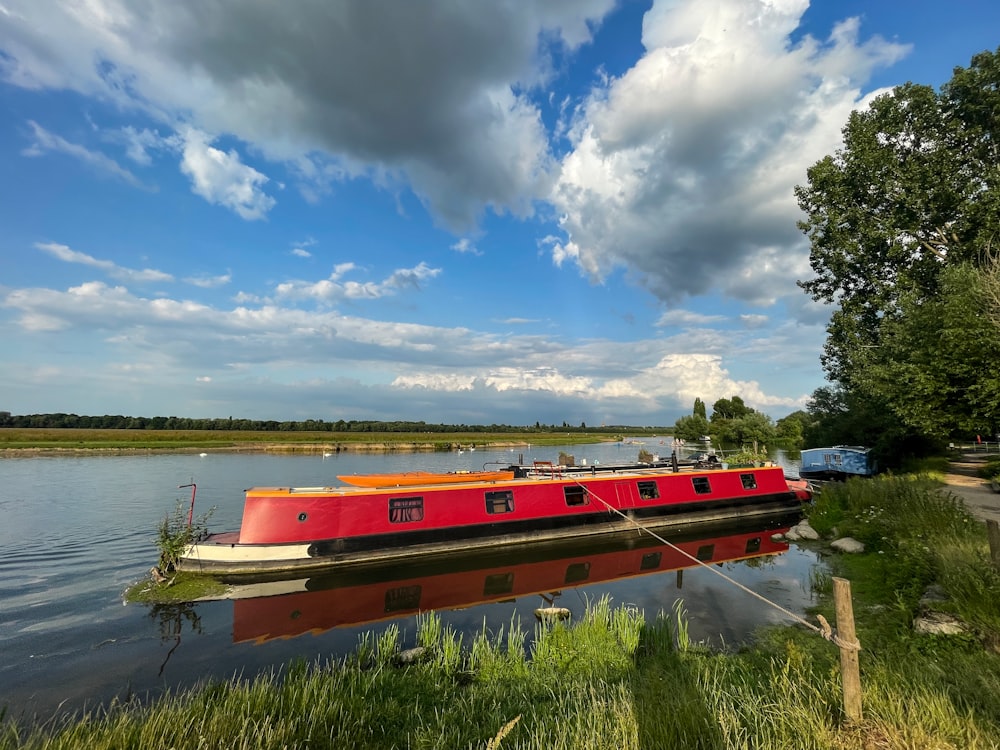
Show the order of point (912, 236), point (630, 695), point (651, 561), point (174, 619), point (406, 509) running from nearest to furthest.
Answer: point (630, 695), point (174, 619), point (406, 509), point (651, 561), point (912, 236)

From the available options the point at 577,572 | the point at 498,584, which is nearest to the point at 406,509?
the point at 498,584

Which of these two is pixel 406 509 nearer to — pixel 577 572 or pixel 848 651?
pixel 577 572

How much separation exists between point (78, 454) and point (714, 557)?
6618cm

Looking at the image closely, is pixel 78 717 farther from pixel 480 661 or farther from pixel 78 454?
pixel 78 454

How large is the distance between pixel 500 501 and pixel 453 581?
3986 mm

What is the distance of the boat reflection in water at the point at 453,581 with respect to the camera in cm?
1117

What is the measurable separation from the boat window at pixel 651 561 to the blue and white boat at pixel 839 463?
20419mm

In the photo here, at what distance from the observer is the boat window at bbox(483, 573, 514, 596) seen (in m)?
12.9

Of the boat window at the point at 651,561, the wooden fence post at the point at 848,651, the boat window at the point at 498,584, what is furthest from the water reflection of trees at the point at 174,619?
the boat window at the point at 651,561

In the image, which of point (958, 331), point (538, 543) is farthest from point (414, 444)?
point (958, 331)

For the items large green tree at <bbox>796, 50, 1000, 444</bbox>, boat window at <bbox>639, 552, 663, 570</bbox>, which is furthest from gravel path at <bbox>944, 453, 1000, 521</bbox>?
boat window at <bbox>639, 552, 663, 570</bbox>

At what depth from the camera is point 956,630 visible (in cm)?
680

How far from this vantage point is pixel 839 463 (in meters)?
30.5

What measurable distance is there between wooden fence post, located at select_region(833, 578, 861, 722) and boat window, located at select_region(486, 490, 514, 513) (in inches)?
522
